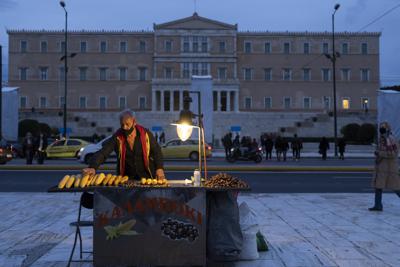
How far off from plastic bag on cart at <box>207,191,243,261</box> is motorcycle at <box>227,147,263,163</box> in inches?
858

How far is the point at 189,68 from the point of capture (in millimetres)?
81062

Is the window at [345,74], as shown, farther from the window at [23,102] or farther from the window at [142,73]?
the window at [23,102]

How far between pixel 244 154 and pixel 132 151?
2190 centimetres

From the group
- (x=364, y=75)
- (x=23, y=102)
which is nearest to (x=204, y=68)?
(x=364, y=75)

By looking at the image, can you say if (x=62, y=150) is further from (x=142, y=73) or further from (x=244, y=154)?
(x=142, y=73)

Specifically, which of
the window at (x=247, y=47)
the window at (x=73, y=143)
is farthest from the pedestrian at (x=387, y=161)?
the window at (x=247, y=47)

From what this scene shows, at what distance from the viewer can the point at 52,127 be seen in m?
65.2

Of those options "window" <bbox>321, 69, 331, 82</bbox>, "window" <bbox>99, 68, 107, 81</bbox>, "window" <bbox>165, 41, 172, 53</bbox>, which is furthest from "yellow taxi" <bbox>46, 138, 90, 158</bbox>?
"window" <bbox>321, 69, 331, 82</bbox>

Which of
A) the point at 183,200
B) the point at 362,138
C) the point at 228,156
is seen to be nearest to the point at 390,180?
the point at 183,200

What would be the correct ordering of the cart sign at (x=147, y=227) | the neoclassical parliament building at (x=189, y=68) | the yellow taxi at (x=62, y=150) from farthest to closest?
the neoclassical parliament building at (x=189, y=68), the yellow taxi at (x=62, y=150), the cart sign at (x=147, y=227)

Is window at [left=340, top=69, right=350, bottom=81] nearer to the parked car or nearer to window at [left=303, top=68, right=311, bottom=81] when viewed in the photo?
window at [left=303, top=68, right=311, bottom=81]

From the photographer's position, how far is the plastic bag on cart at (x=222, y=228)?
5.58 meters

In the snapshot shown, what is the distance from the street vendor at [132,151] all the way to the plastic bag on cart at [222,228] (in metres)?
0.81

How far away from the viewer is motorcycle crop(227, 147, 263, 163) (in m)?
27.6
